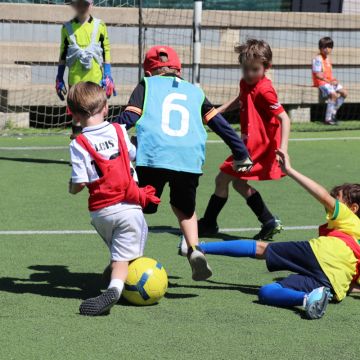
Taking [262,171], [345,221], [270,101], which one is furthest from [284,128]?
[345,221]

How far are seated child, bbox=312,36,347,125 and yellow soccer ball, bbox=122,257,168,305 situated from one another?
11134 millimetres

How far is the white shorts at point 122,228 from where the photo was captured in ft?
18.2

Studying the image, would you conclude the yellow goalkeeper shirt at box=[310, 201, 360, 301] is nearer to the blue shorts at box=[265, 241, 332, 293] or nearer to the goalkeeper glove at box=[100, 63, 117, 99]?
the blue shorts at box=[265, 241, 332, 293]

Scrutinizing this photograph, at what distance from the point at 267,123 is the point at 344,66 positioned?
35.8ft

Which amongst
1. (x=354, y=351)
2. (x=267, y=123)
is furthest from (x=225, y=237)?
(x=354, y=351)

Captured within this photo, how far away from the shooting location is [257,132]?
7.69 meters

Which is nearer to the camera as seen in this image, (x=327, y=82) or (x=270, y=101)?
(x=270, y=101)

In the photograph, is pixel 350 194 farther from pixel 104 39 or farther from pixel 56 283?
pixel 104 39

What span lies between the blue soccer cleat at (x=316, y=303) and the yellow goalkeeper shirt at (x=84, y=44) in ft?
21.1

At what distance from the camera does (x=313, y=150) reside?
13.0 m

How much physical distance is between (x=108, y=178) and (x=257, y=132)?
2.43 m

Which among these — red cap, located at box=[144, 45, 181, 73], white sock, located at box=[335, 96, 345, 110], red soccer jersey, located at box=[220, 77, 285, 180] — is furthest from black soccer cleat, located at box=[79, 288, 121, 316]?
white sock, located at box=[335, 96, 345, 110]

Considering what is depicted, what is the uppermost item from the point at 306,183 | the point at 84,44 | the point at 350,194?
the point at 84,44

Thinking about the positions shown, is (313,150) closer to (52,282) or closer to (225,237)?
(225,237)
